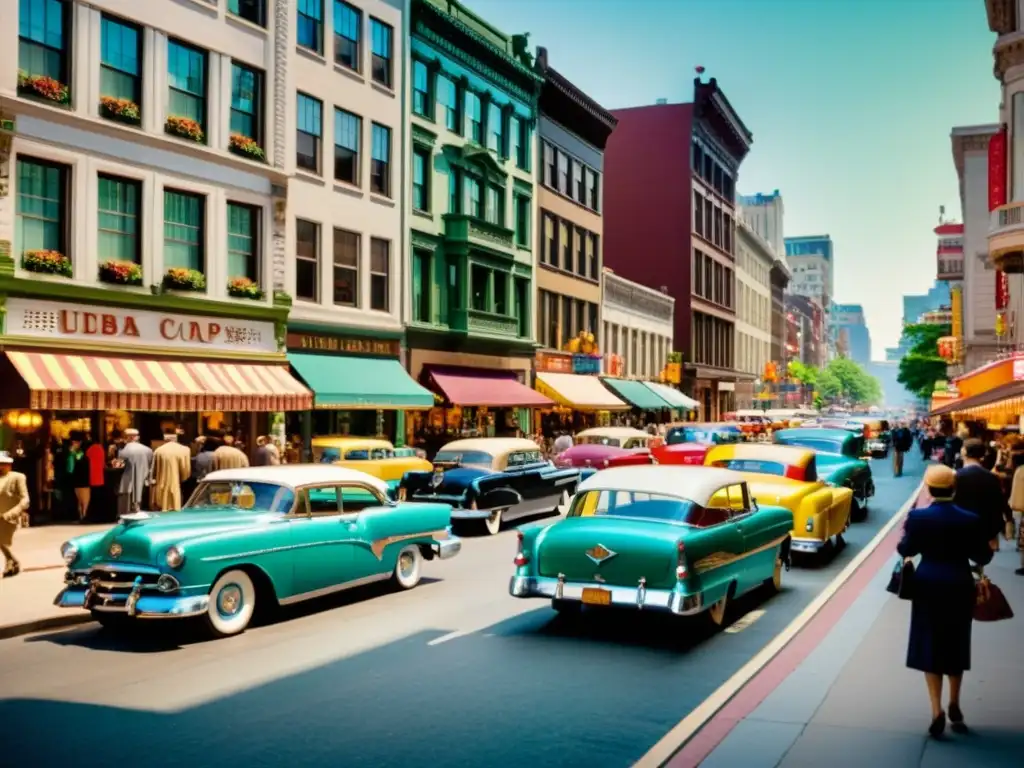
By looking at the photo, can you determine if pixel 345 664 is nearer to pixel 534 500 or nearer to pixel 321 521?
pixel 321 521

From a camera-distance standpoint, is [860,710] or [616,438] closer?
[860,710]

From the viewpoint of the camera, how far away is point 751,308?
3748 inches

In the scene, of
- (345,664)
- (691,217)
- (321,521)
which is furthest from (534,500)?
(691,217)

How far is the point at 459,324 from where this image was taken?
3775 cm

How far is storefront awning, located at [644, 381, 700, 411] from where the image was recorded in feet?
197

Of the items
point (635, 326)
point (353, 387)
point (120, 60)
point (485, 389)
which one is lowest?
point (353, 387)

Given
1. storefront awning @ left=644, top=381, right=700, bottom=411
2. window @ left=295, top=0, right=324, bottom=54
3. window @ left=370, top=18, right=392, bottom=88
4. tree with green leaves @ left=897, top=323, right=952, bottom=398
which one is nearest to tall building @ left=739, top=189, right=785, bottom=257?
tree with green leaves @ left=897, top=323, right=952, bottom=398

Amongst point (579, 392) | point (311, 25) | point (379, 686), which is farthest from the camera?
point (579, 392)

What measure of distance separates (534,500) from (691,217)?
2023 inches

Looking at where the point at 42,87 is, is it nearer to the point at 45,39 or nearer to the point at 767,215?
the point at 45,39

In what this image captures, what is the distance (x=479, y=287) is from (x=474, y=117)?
250 inches

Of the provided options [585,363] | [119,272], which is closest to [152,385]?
[119,272]

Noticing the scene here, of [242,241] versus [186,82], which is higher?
[186,82]

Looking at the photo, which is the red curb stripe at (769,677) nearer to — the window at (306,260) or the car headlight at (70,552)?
the car headlight at (70,552)
